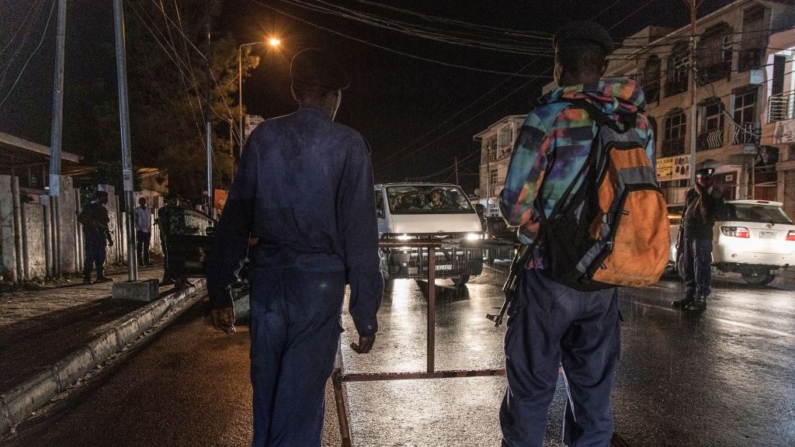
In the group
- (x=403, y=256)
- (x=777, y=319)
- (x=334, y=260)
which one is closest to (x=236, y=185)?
(x=334, y=260)

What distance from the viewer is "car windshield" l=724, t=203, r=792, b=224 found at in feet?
33.5

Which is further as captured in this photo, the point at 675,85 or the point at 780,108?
the point at 675,85

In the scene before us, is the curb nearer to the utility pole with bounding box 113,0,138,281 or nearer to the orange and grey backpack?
the utility pole with bounding box 113,0,138,281

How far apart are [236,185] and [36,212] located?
9.61 m

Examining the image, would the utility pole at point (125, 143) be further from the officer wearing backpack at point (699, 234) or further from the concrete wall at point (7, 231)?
the officer wearing backpack at point (699, 234)

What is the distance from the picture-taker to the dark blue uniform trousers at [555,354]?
6.45ft

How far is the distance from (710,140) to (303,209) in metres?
28.2

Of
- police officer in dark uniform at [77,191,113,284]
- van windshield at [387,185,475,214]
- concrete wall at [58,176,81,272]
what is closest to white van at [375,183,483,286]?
van windshield at [387,185,475,214]

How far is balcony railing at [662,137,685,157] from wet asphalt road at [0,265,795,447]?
2387cm

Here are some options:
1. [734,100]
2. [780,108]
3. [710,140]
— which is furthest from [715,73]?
[780,108]

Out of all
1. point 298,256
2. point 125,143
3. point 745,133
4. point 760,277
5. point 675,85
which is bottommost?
point 760,277

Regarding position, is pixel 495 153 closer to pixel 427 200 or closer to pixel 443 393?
pixel 427 200

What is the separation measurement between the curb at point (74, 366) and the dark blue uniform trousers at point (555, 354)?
3453 millimetres

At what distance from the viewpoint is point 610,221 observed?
1.82m
